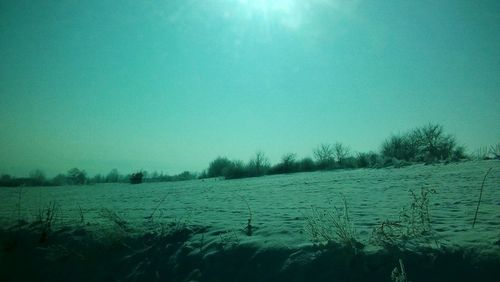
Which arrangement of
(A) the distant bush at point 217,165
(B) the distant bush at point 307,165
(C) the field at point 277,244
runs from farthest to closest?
(A) the distant bush at point 217,165
(B) the distant bush at point 307,165
(C) the field at point 277,244

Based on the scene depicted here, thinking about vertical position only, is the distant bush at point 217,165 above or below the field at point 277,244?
above

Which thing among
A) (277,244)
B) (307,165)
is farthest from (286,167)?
(277,244)

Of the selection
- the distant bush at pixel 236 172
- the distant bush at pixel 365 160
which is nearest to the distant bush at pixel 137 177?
the distant bush at pixel 236 172

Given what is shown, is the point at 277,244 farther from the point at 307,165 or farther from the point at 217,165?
the point at 217,165

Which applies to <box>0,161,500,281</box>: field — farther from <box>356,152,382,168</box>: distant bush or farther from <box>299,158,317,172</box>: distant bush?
<box>299,158,317,172</box>: distant bush

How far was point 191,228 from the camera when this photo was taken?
19.5 feet

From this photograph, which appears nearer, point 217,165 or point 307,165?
point 307,165

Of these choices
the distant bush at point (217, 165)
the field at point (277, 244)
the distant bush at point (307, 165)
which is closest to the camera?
the field at point (277, 244)

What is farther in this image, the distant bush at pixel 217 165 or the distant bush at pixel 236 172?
the distant bush at pixel 217 165

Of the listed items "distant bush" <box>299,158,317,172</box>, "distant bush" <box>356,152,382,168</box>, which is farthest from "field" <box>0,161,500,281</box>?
"distant bush" <box>299,158,317,172</box>

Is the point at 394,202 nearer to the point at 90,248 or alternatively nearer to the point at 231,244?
the point at 231,244

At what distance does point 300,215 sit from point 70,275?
4048 millimetres

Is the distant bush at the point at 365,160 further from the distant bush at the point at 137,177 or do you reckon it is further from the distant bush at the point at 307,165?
the distant bush at the point at 137,177

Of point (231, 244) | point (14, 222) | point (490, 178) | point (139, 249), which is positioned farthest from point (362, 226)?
point (14, 222)
